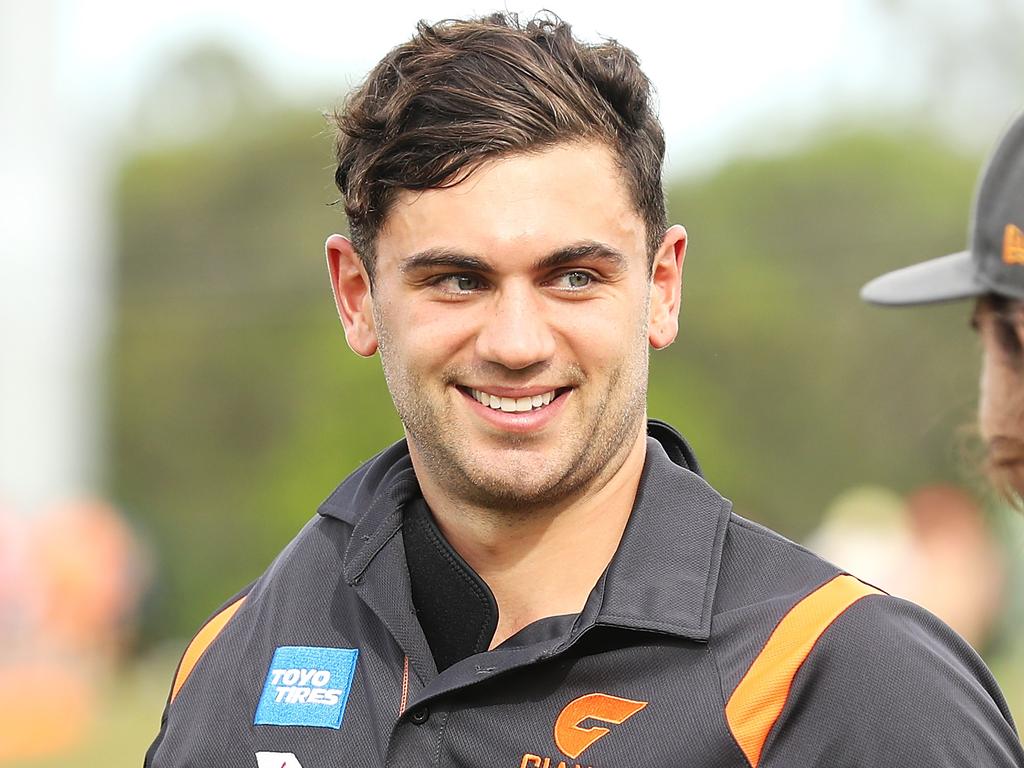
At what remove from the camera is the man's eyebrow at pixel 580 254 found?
2.79 metres

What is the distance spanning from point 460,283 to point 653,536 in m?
0.52

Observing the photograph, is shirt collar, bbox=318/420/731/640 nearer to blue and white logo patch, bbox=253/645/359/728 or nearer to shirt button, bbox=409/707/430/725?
blue and white logo patch, bbox=253/645/359/728

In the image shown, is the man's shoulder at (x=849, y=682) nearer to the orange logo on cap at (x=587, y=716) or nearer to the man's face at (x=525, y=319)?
the orange logo on cap at (x=587, y=716)

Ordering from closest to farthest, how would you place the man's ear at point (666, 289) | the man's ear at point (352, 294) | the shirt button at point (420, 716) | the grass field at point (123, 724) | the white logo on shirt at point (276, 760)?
1. the shirt button at point (420, 716)
2. the white logo on shirt at point (276, 760)
3. the man's ear at point (666, 289)
4. the man's ear at point (352, 294)
5. the grass field at point (123, 724)

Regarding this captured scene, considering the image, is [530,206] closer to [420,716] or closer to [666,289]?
[666,289]

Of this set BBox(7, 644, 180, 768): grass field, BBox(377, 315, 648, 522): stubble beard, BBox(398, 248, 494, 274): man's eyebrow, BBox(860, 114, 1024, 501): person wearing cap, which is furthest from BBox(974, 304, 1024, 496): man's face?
BBox(7, 644, 180, 768): grass field

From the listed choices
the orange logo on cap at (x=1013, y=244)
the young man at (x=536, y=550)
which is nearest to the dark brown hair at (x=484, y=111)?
the young man at (x=536, y=550)

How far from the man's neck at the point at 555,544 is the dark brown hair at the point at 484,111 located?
420mm

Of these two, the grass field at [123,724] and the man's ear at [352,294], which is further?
the grass field at [123,724]

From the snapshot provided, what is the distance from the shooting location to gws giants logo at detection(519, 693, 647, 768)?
2676mm

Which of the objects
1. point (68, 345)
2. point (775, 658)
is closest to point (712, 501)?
point (775, 658)

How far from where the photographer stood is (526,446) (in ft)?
9.36

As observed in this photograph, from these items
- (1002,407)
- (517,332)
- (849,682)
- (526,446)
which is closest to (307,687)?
(526,446)

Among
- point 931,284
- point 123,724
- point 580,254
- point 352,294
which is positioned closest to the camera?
point 580,254
